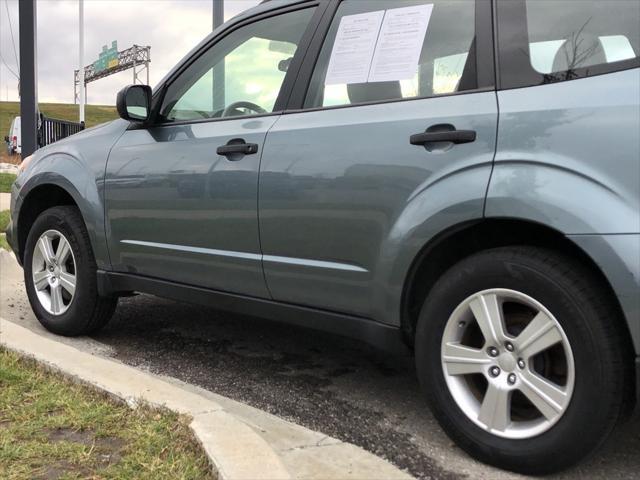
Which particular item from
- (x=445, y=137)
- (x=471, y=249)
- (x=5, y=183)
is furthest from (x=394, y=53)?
(x=5, y=183)

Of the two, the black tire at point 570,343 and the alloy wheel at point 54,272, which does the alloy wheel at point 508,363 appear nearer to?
the black tire at point 570,343

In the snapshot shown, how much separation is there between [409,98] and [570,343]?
1130 mm

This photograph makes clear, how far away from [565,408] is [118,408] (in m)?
1.74

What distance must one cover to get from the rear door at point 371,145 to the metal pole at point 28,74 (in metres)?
7.16

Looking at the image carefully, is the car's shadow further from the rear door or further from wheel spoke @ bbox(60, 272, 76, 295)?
the rear door

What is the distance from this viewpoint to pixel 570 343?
2141 mm

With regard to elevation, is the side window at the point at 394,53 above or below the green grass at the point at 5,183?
above

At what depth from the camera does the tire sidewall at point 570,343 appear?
2.11 metres

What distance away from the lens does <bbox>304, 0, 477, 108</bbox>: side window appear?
256 cm

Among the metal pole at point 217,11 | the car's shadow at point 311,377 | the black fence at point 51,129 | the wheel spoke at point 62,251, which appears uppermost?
the metal pole at point 217,11

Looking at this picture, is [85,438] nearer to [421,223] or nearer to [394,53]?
[421,223]

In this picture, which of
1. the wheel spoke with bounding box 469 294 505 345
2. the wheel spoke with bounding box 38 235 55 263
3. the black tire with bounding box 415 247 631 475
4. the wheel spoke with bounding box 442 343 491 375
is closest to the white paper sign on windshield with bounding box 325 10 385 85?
the black tire with bounding box 415 247 631 475

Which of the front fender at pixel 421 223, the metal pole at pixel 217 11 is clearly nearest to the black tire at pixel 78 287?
the front fender at pixel 421 223

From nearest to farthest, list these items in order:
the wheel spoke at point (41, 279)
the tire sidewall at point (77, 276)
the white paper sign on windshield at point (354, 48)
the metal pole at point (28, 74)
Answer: the white paper sign on windshield at point (354, 48), the tire sidewall at point (77, 276), the wheel spoke at point (41, 279), the metal pole at point (28, 74)
